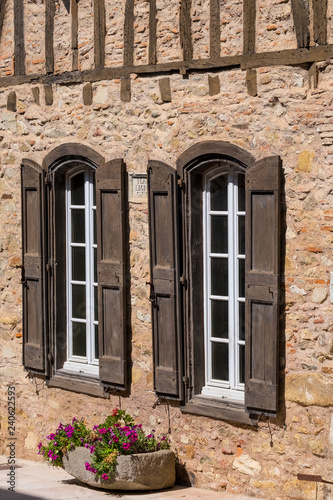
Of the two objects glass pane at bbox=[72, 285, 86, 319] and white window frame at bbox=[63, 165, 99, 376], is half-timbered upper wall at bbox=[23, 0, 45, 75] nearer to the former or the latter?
white window frame at bbox=[63, 165, 99, 376]

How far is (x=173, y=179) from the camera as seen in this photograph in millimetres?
8656

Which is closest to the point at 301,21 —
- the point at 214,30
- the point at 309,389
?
the point at 214,30

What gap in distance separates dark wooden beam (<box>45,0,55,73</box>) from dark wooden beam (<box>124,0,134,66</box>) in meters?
1.08

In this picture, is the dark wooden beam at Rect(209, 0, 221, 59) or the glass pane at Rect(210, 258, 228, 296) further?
the glass pane at Rect(210, 258, 228, 296)

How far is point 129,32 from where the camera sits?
8992mm

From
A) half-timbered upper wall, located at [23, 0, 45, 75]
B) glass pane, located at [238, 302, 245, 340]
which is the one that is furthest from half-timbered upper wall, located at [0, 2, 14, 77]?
glass pane, located at [238, 302, 245, 340]

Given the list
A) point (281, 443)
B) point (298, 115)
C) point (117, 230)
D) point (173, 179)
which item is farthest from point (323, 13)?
point (281, 443)

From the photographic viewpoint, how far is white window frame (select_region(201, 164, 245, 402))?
8.52 m

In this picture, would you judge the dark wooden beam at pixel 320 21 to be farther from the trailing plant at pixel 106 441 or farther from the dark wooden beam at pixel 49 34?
the trailing plant at pixel 106 441

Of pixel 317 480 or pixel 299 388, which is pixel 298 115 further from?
pixel 317 480

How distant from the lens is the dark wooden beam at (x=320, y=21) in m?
7.64

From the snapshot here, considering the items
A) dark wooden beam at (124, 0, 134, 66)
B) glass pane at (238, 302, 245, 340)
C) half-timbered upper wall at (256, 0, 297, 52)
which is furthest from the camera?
dark wooden beam at (124, 0, 134, 66)

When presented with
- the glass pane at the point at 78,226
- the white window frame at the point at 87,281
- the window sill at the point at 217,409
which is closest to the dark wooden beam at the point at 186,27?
the white window frame at the point at 87,281

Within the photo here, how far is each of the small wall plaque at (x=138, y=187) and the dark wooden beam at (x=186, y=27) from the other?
1.23 metres
